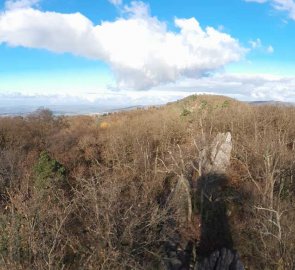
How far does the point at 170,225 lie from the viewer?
29.4m

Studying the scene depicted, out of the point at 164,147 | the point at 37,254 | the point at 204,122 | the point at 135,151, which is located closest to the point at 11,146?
the point at 135,151

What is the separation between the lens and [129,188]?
1497 inches

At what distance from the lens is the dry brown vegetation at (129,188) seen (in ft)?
62.0

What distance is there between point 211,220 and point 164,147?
1799 centimetres

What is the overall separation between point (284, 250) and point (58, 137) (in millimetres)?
38146

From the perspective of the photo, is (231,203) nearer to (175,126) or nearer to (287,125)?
(287,125)

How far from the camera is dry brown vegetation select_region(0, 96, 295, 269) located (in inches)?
744

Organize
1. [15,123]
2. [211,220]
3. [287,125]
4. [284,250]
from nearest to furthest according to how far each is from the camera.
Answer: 1. [284,250]
2. [211,220]
3. [287,125]
4. [15,123]

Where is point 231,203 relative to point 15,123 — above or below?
below

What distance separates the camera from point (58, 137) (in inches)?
2175

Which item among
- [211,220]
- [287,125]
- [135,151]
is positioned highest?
[287,125]

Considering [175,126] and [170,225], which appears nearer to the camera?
[170,225]

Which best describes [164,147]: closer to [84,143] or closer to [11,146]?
[84,143]

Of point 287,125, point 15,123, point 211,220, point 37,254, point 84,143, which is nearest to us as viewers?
point 37,254
